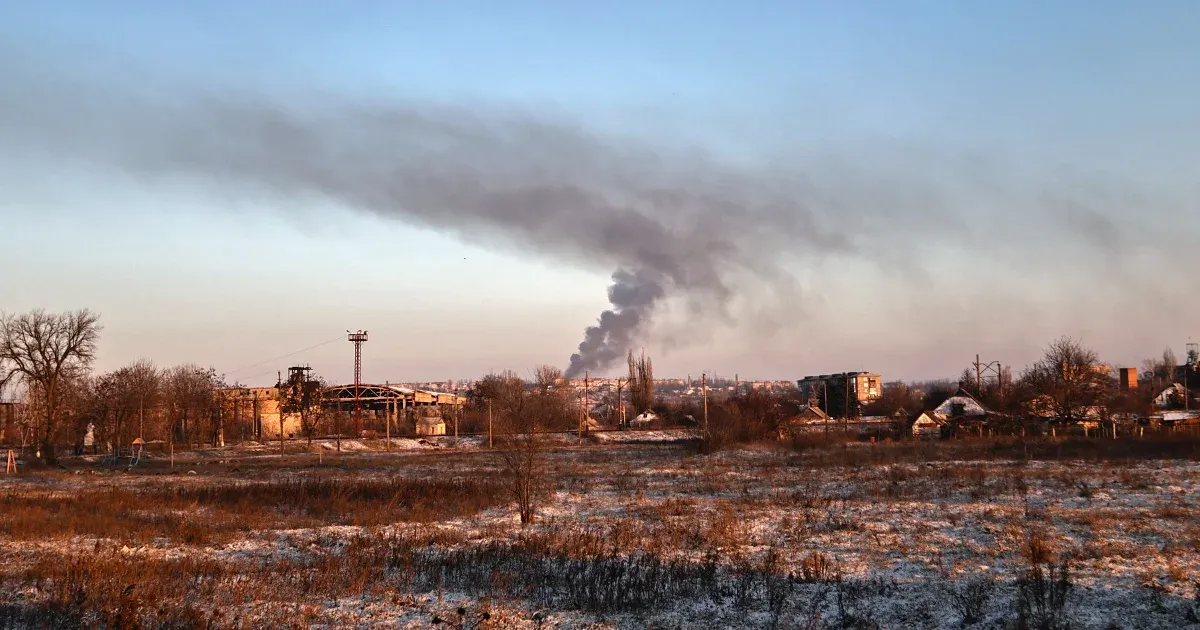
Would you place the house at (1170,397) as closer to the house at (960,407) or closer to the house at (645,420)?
the house at (960,407)

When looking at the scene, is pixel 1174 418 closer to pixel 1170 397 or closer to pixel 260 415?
pixel 1170 397

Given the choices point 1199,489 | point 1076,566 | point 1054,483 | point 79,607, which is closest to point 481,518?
point 79,607

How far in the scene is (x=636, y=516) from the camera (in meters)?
16.6

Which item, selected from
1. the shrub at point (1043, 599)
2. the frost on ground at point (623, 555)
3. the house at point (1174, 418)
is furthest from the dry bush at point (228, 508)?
the house at point (1174, 418)

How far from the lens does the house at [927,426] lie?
5172cm

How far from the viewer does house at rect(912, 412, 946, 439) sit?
2036 inches

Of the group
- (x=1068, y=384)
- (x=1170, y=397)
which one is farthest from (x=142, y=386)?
(x=1170, y=397)

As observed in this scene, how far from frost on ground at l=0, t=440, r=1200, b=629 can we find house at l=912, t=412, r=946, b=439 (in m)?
28.8

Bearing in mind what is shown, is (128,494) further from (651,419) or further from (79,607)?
(651,419)

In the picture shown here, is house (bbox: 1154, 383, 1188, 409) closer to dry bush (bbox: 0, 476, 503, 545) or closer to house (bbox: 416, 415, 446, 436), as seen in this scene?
house (bbox: 416, 415, 446, 436)

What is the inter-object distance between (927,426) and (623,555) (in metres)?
51.1

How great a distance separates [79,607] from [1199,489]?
2266cm

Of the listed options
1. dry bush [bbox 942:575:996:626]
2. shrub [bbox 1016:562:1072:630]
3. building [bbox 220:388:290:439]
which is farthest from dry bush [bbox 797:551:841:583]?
building [bbox 220:388:290:439]

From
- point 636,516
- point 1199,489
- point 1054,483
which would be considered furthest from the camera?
point 1054,483
